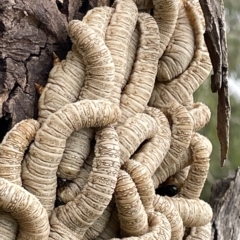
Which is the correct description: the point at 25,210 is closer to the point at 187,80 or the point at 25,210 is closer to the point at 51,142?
the point at 51,142

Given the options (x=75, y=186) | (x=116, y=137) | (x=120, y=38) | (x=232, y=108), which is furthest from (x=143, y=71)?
(x=232, y=108)

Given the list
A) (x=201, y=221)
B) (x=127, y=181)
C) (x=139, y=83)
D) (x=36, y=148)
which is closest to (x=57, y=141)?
(x=36, y=148)

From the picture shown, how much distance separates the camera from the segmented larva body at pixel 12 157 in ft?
2.91

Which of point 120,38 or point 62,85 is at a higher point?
point 120,38

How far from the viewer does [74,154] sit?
3.14 ft

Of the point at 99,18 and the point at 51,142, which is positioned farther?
the point at 99,18

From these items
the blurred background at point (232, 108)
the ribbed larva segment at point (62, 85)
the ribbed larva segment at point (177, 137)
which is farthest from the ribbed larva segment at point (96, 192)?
the blurred background at point (232, 108)

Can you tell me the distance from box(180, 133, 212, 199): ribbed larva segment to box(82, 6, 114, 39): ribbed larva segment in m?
0.34

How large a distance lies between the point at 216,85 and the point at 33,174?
1.81 feet

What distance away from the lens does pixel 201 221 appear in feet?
3.78

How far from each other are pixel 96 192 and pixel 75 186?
63 millimetres

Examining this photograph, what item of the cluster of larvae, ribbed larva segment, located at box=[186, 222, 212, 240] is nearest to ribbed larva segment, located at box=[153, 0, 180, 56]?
the cluster of larvae

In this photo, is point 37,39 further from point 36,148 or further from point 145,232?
point 145,232

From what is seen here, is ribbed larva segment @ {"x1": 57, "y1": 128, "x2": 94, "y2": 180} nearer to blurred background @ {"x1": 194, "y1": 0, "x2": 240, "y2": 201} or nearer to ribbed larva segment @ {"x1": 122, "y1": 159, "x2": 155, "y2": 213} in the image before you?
ribbed larva segment @ {"x1": 122, "y1": 159, "x2": 155, "y2": 213}
